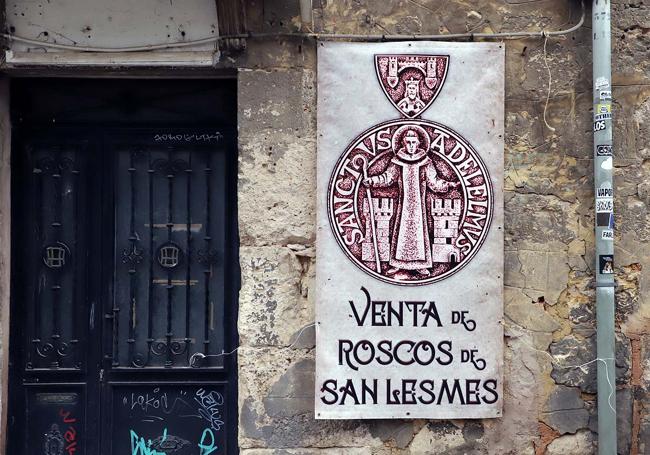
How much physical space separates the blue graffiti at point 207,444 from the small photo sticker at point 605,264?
2.23 m

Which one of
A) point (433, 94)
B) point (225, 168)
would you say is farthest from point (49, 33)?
point (433, 94)

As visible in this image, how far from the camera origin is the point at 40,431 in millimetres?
4453

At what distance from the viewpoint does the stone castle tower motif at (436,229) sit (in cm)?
413

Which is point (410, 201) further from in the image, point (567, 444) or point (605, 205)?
point (567, 444)

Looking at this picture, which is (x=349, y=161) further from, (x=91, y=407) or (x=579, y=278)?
(x=91, y=407)

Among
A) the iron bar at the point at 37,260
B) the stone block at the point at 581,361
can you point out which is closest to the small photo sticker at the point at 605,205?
the stone block at the point at 581,361

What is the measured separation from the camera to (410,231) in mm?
4137

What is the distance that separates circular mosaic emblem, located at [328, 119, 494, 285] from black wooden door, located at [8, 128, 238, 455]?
2.45 ft

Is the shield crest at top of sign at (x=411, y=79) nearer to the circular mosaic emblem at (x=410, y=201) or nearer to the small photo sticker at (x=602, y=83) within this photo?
the circular mosaic emblem at (x=410, y=201)

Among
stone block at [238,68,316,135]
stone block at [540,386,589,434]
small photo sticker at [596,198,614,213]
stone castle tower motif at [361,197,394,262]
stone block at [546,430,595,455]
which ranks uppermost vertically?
stone block at [238,68,316,135]

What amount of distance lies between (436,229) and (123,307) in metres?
1.74

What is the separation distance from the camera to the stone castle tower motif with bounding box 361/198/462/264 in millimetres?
4129

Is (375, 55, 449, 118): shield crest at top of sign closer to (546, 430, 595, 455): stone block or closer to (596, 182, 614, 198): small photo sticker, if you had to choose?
(596, 182, 614, 198): small photo sticker

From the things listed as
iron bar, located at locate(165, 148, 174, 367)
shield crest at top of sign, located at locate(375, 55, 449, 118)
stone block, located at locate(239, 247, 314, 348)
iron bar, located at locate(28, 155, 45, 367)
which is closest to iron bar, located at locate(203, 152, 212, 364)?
iron bar, located at locate(165, 148, 174, 367)
